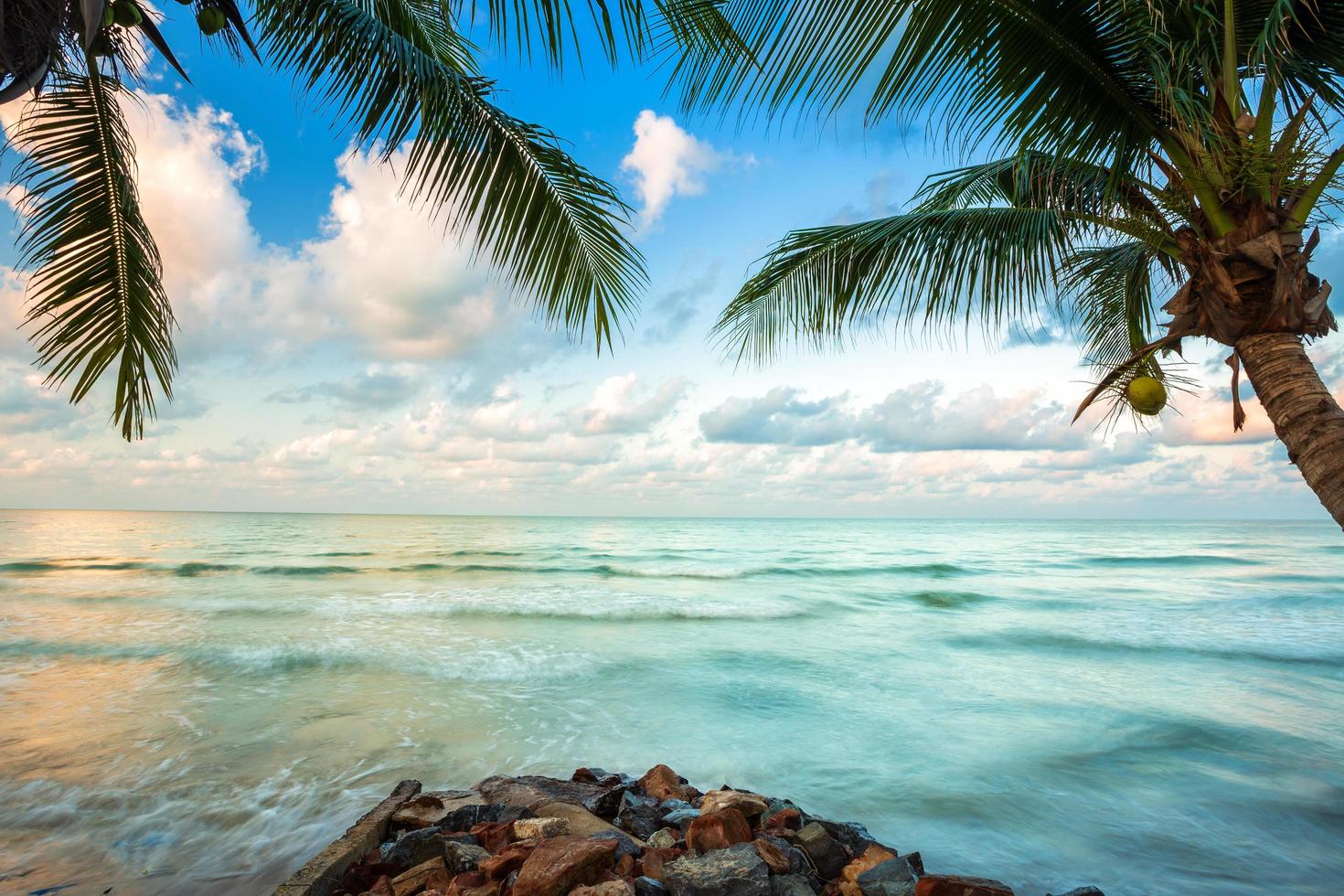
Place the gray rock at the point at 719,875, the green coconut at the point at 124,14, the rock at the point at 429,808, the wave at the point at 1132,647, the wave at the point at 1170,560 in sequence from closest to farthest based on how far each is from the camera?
1. the gray rock at the point at 719,875
2. the rock at the point at 429,808
3. the green coconut at the point at 124,14
4. the wave at the point at 1132,647
5. the wave at the point at 1170,560

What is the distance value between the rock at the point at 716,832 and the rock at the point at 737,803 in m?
0.23

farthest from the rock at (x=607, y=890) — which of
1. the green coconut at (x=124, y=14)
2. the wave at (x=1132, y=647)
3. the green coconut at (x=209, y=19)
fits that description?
the wave at (x=1132, y=647)

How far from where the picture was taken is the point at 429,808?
270 centimetres

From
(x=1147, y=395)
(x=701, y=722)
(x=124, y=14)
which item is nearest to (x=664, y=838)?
(x=701, y=722)

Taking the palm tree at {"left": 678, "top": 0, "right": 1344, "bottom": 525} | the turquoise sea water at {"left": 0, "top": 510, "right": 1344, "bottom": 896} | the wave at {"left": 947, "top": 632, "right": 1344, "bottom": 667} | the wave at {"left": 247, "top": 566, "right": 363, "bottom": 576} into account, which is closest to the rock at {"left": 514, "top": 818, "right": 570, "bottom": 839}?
the turquoise sea water at {"left": 0, "top": 510, "right": 1344, "bottom": 896}

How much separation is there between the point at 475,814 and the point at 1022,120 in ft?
12.4

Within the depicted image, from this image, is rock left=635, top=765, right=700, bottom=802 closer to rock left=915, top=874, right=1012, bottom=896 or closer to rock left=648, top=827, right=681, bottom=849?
rock left=648, top=827, right=681, bottom=849

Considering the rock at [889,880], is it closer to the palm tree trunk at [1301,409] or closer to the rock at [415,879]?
the rock at [415,879]

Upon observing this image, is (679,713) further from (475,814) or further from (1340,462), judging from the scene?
(1340,462)

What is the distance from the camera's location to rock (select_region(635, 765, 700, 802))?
3.13 metres

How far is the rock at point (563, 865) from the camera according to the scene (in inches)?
75.4

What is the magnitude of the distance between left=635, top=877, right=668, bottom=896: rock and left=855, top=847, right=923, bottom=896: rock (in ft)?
2.24

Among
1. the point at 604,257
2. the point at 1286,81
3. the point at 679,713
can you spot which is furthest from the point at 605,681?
the point at 1286,81

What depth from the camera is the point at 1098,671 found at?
7.36 m
